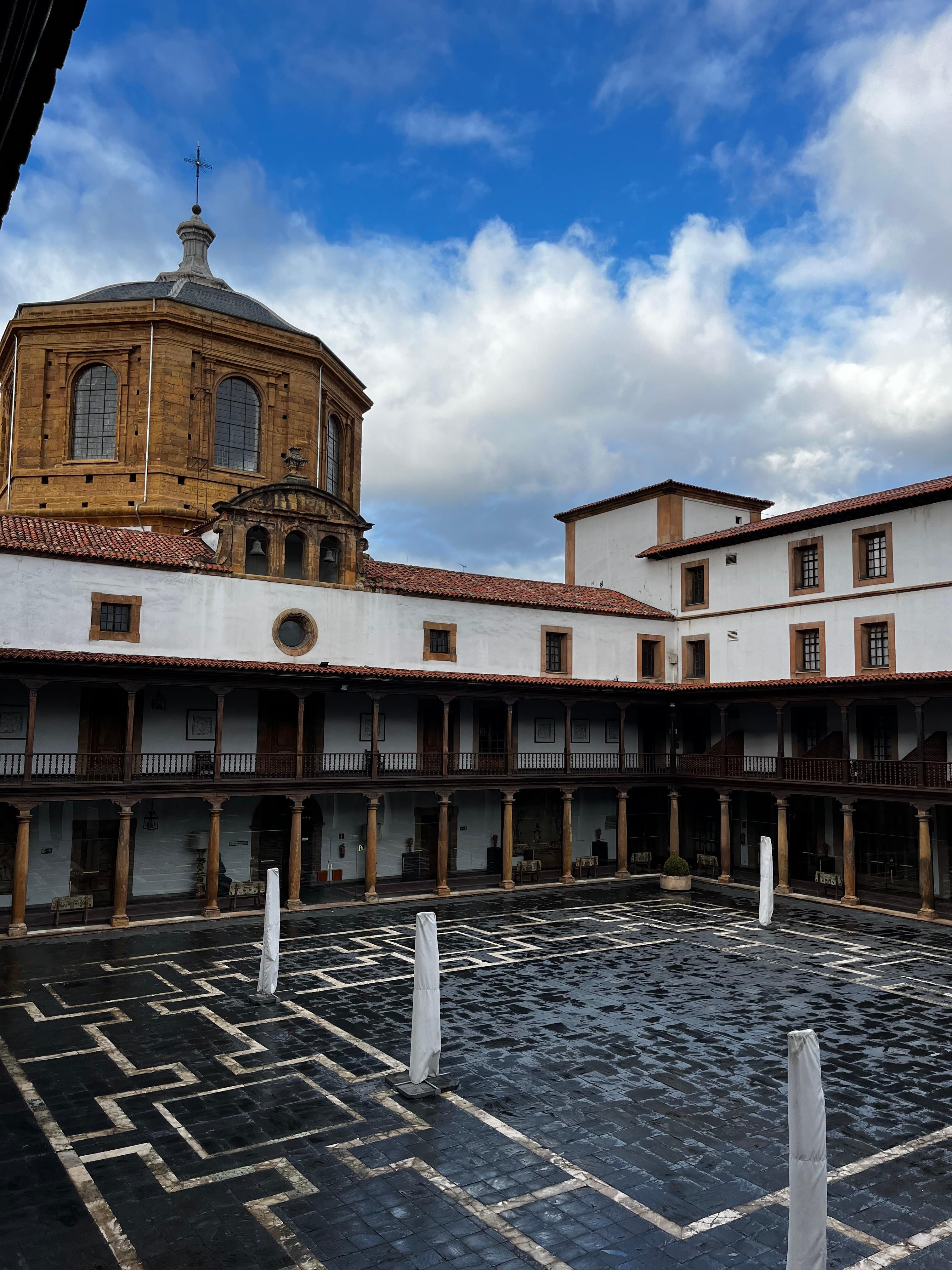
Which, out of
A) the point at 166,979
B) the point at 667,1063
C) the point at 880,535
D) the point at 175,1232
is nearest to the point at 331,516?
the point at 166,979

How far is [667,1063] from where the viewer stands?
529 inches

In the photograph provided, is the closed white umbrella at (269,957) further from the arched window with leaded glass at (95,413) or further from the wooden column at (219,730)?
the arched window with leaded glass at (95,413)

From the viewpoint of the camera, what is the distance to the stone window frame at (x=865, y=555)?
90.9 feet

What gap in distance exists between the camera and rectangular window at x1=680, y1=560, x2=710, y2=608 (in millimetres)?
34375

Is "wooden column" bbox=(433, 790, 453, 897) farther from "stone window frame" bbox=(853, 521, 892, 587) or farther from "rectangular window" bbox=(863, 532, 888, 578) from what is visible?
"rectangular window" bbox=(863, 532, 888, 578)

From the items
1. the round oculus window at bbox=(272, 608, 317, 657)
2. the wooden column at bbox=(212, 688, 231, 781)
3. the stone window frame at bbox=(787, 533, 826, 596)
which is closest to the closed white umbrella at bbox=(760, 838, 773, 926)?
the stone window frame at bbox=(787, 533, 826, 596)

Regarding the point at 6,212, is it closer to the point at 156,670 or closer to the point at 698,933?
the point at 156,670

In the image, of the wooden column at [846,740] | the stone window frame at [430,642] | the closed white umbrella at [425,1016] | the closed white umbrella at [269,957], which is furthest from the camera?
the stone window frame at [430,642]

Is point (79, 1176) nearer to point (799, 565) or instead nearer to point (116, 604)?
point (116, 604)

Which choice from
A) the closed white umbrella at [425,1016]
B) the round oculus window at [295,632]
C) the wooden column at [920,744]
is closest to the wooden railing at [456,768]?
the wooden column at [920,744]

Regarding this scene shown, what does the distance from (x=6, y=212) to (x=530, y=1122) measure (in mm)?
10669

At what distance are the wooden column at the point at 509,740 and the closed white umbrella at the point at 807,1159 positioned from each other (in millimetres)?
21696

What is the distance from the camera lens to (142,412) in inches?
1308

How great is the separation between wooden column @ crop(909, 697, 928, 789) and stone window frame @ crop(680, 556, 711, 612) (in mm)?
9691
